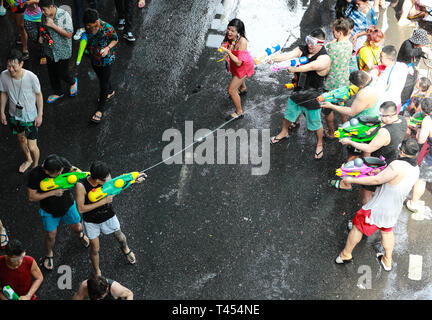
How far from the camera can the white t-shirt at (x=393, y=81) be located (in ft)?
22.0

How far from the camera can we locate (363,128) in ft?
20.2

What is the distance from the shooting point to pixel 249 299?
562cm

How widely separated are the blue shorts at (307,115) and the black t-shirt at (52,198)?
3189mm

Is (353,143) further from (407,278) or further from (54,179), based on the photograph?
(54,179)

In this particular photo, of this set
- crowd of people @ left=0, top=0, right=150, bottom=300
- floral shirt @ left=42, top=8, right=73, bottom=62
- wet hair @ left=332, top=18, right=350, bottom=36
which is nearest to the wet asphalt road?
crowd of people @ left=0, top=0, right=150, bottom=300

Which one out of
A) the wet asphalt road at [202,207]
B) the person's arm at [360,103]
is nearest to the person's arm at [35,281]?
the wet asphalt road at [202,207]

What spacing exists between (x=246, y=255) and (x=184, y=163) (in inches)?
66.5

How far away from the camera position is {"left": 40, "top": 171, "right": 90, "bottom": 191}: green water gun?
5188 mm

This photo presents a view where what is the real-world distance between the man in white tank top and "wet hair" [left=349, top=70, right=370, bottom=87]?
119 centimetres

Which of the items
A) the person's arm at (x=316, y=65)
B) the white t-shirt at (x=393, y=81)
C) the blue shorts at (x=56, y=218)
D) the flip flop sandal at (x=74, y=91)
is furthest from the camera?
the flip flop sandal at (x=74, y=91)

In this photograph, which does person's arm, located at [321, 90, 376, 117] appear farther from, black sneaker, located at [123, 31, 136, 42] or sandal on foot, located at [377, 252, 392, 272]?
black sneaker, located at [123, 31, 136, 42]

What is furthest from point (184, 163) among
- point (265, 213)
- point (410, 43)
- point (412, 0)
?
point (412, 0)

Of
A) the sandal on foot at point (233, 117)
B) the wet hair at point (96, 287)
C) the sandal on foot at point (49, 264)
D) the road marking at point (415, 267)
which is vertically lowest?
the road marking at point (415, 267)

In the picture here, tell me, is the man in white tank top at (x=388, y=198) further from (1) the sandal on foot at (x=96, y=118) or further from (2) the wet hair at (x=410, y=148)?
(1) the sandal on foot at (x=96, y=118)
